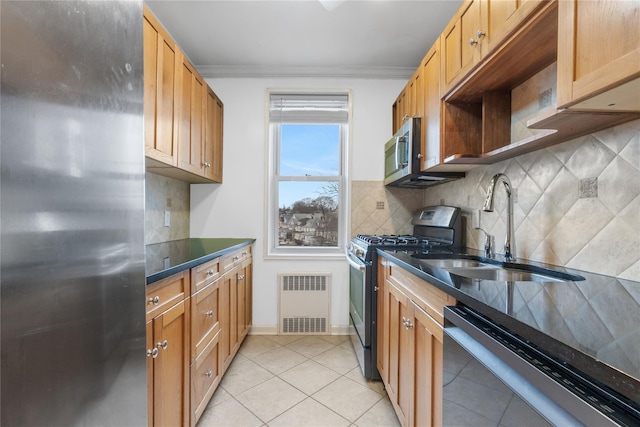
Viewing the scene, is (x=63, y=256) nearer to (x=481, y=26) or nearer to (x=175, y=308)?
(x=175, y=308)

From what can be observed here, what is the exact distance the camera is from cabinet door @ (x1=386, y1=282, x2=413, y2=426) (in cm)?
133

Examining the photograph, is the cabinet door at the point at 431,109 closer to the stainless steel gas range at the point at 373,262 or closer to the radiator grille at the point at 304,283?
the stainless steel gas range at the point at 373,262

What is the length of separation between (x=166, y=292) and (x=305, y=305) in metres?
1.81

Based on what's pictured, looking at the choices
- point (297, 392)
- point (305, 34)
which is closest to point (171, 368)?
point (297, 392)

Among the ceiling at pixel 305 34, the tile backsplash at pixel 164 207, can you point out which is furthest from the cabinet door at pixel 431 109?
the tile backsplash at pixel 164 207

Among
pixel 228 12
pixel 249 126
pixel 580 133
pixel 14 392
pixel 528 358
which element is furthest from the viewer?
pixel 249 126

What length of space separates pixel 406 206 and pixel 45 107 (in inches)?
107

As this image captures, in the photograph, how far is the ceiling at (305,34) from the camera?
6.46 feet

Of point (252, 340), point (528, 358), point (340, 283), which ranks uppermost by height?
point (528, 358)

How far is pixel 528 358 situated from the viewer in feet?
1.90

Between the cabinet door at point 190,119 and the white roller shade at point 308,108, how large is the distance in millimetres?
763

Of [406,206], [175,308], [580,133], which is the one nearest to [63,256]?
[175,308]

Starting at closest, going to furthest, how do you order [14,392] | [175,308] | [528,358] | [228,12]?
1. [14,392]
2. [528,358]
3. [175,308]
4. [228,12]

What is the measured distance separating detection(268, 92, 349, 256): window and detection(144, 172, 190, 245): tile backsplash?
2.69ft
